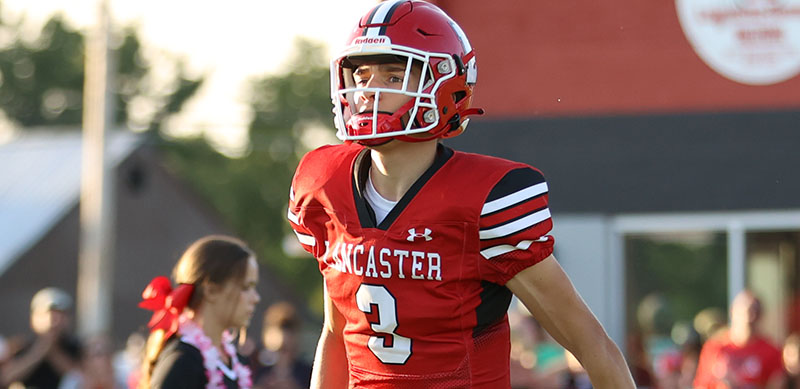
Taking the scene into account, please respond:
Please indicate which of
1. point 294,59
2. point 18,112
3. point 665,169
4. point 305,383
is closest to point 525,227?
point 305,383

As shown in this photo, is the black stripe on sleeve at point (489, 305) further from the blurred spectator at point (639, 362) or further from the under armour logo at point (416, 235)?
the blurred spectator at point (639, 362)

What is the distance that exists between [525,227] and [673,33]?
25.0 feet

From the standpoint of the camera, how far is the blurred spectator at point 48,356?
865 centimetres

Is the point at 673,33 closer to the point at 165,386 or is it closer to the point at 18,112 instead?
the point at 165,386

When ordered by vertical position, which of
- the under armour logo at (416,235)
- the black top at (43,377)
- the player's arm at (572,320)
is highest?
the under armour logo at (416,235)

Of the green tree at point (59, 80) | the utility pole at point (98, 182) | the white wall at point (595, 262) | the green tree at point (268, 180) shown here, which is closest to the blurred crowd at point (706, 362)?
the white wall at point (595, 262)

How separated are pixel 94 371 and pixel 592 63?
4712 millimetres

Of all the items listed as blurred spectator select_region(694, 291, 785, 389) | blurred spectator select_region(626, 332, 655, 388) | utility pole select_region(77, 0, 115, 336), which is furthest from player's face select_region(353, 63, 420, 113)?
utility pole select_region(77, 0, 115, 336)

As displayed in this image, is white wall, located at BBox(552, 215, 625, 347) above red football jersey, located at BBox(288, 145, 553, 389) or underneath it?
underneath

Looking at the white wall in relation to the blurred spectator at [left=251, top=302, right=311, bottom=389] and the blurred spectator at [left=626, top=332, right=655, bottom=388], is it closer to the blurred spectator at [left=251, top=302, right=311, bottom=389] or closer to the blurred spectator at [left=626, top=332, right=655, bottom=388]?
the blurred spectator at [left=626, top=332, right=655, bottom=388]

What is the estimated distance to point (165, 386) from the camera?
4.08 m

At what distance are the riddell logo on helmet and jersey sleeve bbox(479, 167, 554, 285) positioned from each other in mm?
445

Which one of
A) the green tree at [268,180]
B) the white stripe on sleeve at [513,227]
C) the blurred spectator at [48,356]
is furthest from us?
the green tree at [268,180]

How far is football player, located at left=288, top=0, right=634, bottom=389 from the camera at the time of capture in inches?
114
